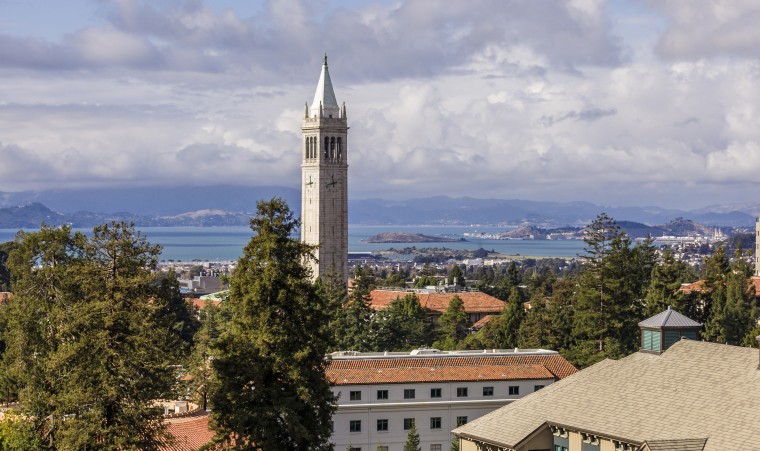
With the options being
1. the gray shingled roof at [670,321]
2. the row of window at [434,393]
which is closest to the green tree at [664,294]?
the row of window at [434,393]

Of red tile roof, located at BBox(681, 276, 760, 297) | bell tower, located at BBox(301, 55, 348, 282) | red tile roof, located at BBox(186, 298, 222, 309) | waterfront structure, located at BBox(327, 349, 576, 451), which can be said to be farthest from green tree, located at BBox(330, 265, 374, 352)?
bell tower, located at BBox(301, 55, 348, 282)

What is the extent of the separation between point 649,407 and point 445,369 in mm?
23657

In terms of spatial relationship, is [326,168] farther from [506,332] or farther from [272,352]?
[272,352]

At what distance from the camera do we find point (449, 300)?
109500 millimetres

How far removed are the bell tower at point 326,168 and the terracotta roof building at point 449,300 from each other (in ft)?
53.7

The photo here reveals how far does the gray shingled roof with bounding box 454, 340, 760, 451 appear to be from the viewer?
35781 millimetres

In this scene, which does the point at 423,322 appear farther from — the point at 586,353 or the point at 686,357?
the point at 686,357

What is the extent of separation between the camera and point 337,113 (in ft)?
429

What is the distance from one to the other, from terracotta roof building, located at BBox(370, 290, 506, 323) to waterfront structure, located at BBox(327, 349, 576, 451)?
44.0 meters

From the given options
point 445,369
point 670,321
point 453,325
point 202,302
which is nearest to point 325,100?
point 202,302

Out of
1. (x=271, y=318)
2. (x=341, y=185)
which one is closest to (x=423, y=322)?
(x=341, y=185)

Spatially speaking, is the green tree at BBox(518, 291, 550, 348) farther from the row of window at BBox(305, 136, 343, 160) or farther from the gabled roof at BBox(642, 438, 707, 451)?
the row of window at BBox(305, 136, 343, 160)

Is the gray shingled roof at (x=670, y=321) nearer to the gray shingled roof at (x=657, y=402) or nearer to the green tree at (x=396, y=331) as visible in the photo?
the gray shingled roof at (x=657, y=402)

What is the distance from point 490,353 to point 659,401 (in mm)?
26364
